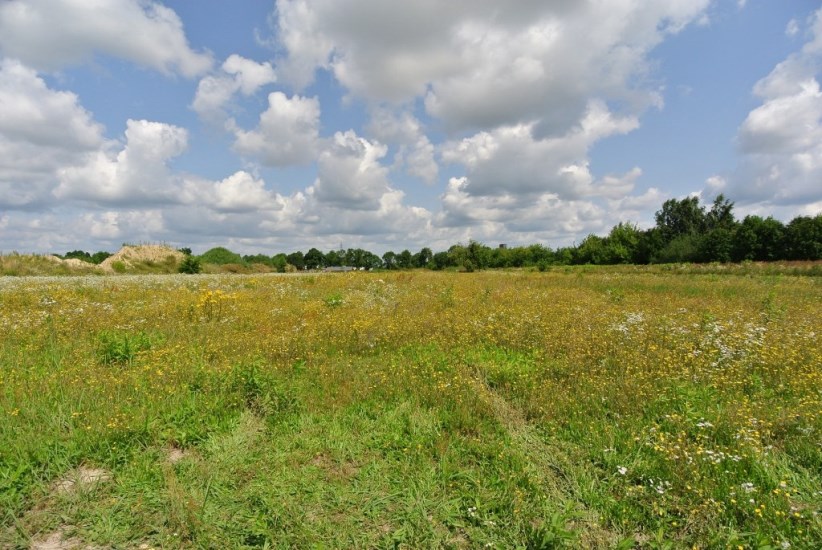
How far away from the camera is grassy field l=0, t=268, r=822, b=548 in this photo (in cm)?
344

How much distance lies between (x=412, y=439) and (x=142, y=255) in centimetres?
5109

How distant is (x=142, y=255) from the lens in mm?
44406

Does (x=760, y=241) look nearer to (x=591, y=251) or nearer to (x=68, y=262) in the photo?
(x=591, y=251)

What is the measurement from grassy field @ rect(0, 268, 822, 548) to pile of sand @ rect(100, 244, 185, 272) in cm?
3814

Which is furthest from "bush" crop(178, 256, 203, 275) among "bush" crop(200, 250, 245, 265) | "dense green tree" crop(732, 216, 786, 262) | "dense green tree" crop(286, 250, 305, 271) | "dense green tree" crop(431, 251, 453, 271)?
"dense green tree" crop(286, 250, 305, 271)

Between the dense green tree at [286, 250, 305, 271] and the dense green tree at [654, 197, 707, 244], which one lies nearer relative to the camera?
the dense green tree at [654, 197, 707, 244]

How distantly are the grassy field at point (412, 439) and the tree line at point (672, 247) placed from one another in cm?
4265

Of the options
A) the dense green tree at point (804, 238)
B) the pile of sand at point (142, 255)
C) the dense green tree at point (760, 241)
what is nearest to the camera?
the pile of sand at point (142, 255)

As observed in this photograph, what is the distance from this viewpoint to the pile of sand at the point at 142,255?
40200mm

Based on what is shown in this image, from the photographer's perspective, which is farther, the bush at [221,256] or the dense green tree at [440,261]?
the dense green tree at [440,261]

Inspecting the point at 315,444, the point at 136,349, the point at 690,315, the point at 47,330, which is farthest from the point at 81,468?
the point at 690,315

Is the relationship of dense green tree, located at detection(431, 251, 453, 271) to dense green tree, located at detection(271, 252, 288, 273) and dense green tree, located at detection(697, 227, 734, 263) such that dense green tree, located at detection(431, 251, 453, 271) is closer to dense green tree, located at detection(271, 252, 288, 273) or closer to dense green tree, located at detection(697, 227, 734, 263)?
dense green tree, located at detection(271, 252, 288, 273)

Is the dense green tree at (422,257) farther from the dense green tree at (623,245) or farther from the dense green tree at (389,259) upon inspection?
the dense green tree at (623,245)

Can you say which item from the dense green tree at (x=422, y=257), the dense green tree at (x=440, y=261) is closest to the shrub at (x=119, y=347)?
the dense green tree at (x=440, y=261)
